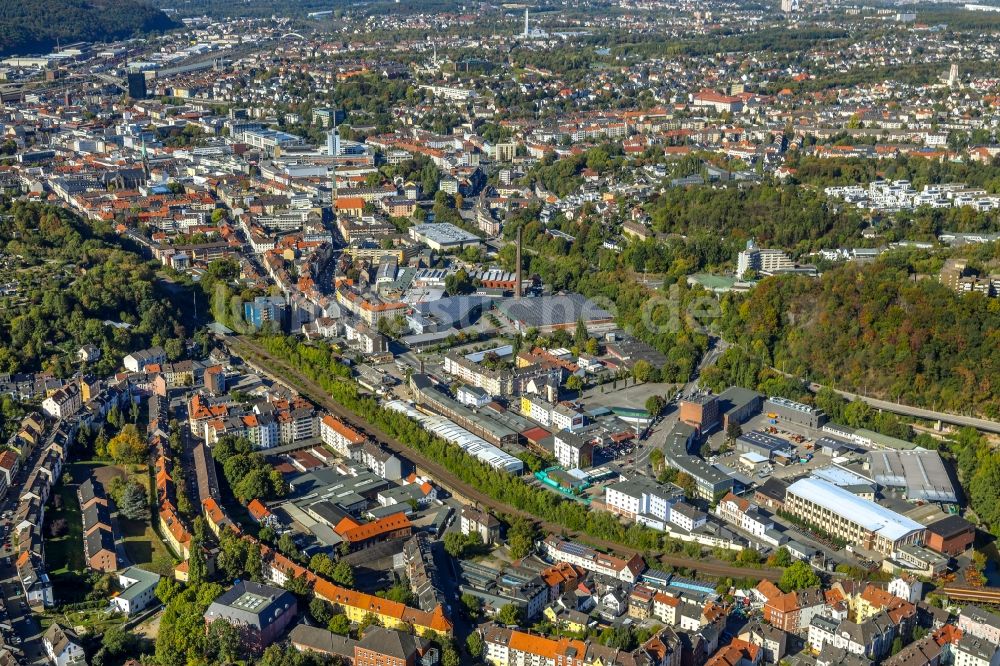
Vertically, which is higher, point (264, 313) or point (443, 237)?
point (443, 237)

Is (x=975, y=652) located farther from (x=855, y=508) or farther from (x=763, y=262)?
(x=763, y=262)

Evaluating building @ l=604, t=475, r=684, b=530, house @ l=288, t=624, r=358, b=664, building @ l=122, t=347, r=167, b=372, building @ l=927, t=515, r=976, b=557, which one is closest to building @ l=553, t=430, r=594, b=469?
building @ l=604, t=475, r=684, b=530

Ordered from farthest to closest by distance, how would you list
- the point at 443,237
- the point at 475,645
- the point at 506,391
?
the point at 443,237, the point at 506,391, the point at 475,645

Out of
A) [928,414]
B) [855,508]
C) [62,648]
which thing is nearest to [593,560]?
[855,508]

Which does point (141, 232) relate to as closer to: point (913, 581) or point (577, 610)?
point (577, 610)

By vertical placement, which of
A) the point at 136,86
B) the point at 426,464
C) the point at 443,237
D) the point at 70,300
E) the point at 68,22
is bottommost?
the point at 426,464

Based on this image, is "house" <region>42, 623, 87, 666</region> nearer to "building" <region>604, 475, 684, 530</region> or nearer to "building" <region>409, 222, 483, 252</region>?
"building" <region>604, 475, 684, 530</region>

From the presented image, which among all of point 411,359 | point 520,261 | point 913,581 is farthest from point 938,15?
point 913,581
